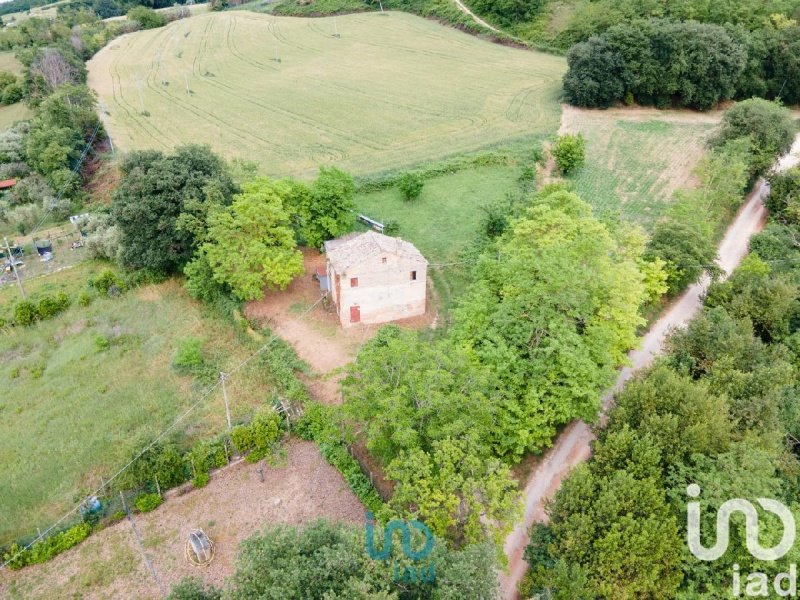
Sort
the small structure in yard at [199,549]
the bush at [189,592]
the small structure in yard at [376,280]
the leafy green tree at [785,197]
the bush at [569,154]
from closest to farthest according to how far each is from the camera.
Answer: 1. the bush at [189,592]
2. the small structure in yard at [199,549]
3. the small structure in yard at [376,280]
4. the leafy green tree at [785,197]
5. the bush at [569,154]

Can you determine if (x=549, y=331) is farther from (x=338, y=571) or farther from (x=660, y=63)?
(x=660, y=63)

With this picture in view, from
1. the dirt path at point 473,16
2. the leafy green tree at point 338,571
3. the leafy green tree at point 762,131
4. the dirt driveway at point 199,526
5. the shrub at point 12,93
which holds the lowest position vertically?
the dirt driveway at point 199,526

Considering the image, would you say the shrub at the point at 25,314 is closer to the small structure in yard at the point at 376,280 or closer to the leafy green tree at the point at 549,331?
the small structure in yard at the point at 376,280

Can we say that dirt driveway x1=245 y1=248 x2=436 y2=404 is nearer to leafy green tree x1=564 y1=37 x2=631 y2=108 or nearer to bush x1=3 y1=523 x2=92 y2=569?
bush x1=3 y1=523 x2=92 y2=569

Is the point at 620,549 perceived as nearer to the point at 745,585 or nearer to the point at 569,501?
the point at 569,501

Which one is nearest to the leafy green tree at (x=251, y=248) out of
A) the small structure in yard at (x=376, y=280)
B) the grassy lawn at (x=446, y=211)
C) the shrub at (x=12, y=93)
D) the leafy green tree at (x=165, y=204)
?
the leafy green tree at (x=165, y=204)

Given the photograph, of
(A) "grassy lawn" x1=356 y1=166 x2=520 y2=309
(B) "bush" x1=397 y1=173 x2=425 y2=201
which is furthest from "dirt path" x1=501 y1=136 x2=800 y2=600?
(B) "bush" x1=397 y1=173 x2=425 y2=201

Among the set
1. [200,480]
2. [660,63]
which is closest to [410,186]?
[200,480]
